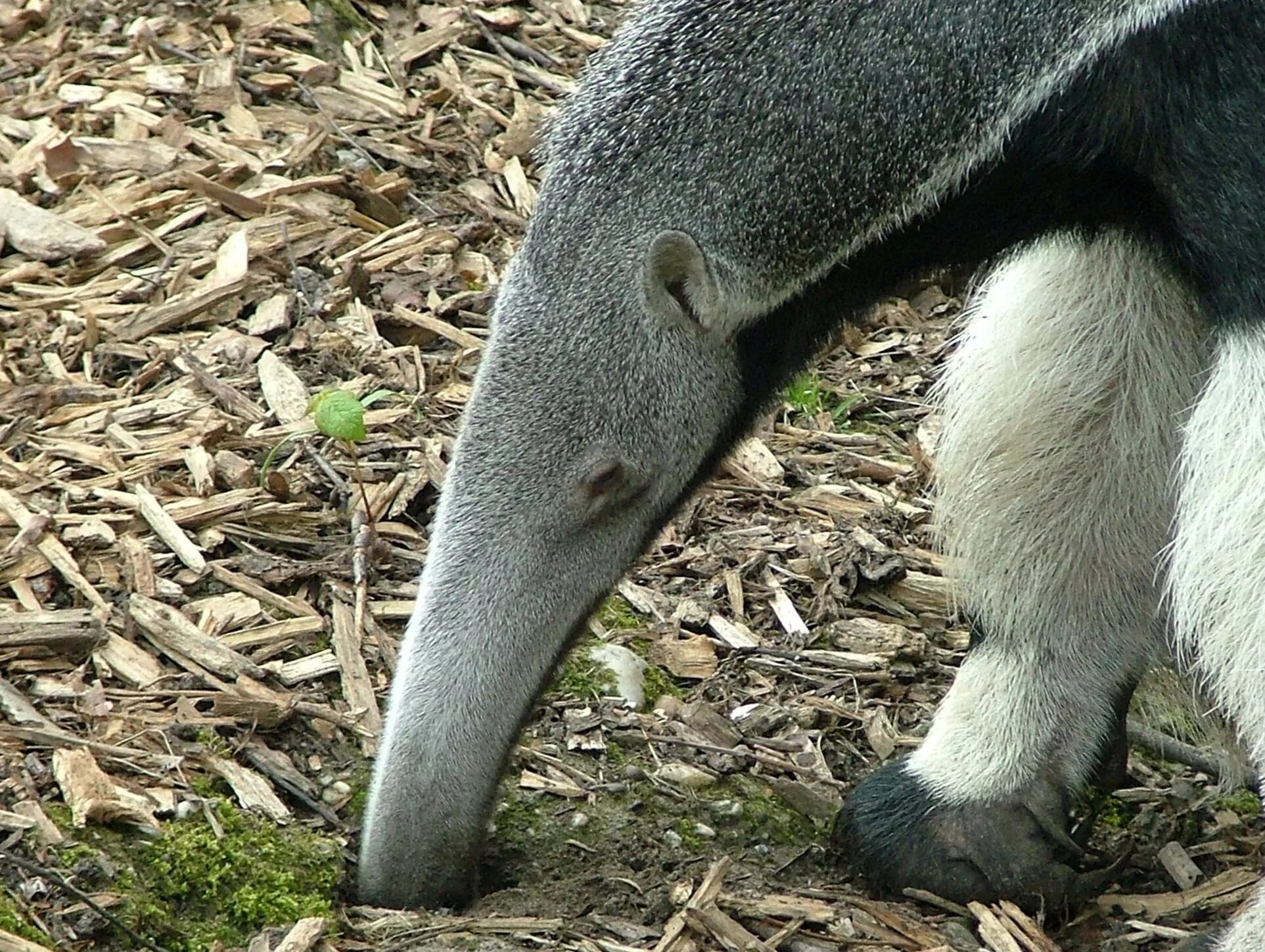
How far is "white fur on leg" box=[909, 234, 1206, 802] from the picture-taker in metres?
4.04

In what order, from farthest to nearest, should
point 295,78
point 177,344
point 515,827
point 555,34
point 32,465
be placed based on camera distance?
1. point 555,34
2. point 295,78
3. point 177,344
4. point 32,465
5. point 515,827

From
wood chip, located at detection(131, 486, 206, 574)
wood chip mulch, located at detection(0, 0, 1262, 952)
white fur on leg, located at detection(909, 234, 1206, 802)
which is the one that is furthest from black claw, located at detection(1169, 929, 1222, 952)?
wood chip, located at detection(131, 486, 206, 574)

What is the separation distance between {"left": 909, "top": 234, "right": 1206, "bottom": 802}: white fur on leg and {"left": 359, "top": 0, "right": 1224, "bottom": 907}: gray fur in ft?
2.51

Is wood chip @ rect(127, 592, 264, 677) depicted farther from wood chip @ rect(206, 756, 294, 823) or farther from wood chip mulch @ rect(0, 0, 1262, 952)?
wood chip @ rect(206, 756, 294, 823)

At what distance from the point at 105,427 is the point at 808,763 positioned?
2295 mm

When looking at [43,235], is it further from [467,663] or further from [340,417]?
[467,663]

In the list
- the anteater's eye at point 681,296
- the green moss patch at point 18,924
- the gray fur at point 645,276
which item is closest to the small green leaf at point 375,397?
the gray fur at point 645,276

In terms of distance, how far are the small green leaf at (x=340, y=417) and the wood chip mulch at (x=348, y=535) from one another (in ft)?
1.26

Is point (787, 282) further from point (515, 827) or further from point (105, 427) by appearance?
point (105, 427)

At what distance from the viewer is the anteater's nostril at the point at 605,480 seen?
3637mm

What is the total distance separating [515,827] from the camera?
13.9ft

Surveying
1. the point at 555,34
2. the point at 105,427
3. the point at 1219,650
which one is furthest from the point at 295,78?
the point at 1219,650

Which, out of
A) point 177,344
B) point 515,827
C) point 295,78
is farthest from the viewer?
point 295,78

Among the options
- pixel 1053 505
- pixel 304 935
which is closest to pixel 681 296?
pixel 1053 505
